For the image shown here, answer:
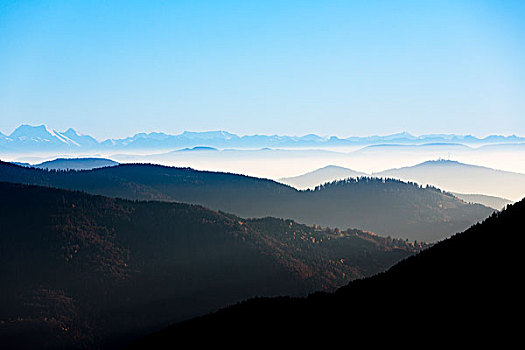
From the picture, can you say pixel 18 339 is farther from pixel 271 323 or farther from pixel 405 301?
pixel 405 301

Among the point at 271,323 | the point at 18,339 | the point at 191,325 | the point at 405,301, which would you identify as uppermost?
the point at 405,301

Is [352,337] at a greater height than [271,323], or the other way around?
[352,337]

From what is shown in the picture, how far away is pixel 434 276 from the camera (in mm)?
69188

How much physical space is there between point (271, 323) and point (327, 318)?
1762 cm

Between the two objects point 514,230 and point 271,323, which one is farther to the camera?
point 271,323

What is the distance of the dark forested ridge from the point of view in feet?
157

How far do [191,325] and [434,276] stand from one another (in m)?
68.8

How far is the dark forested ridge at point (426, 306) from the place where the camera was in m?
47.8

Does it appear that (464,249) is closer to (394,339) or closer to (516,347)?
(394,339)

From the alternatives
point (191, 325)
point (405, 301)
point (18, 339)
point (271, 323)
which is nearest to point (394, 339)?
point (405, 301)

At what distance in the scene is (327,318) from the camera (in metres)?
73.8

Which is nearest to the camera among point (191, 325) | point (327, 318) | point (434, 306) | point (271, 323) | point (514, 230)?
point (434, 306)

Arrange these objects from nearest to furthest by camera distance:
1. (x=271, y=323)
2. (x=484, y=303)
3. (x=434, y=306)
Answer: (x=484, y=303)
(x=434, y=306)
(x=271, y=323)

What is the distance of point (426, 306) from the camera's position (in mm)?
58312
